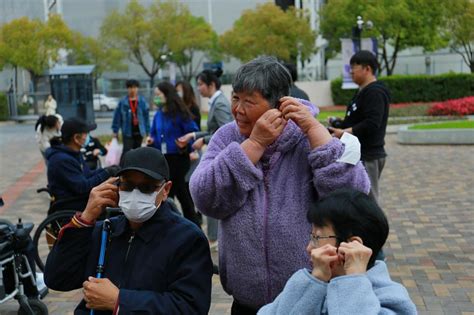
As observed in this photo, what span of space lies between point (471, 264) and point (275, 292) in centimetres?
421

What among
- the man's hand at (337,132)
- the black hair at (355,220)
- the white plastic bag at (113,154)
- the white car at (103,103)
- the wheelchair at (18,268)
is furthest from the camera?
the white car at (103,103)

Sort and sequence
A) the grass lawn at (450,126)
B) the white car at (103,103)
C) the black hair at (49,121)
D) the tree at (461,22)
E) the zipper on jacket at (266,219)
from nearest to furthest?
the zipper on jacket at (266,219) → the black hair at (49,121) → the grass lawn at (450,126) → the tree at (461,22) → the white car at (103,103)

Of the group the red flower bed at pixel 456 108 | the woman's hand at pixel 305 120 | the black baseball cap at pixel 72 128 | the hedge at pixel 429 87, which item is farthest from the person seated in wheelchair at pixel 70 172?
the hedge at pixel 429 87

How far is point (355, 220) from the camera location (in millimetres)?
2102

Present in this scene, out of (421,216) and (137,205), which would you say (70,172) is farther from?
(421,216)

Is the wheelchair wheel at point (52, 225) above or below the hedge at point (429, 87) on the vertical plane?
below

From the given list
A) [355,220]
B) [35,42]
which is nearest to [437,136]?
[355,220]

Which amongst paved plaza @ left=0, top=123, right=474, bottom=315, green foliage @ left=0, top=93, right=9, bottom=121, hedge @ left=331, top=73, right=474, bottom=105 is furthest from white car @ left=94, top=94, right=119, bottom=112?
paved plaza @ left=0, top=123, right=474, bottom=315

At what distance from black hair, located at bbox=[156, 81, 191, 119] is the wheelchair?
2.69 metres

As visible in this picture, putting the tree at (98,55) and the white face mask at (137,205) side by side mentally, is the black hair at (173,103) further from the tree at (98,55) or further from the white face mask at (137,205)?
the tree at (98,55)

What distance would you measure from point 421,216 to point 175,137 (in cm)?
339

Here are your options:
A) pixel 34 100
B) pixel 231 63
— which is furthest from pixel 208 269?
pixel 231 63

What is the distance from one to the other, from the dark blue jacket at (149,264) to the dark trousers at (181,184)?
4420 mm

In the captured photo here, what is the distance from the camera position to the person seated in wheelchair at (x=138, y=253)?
2.62 m
